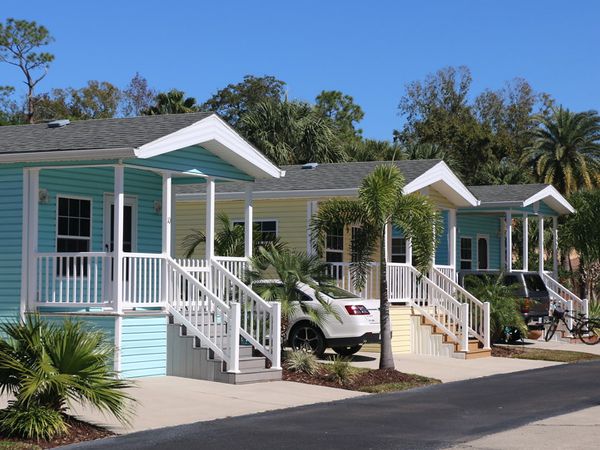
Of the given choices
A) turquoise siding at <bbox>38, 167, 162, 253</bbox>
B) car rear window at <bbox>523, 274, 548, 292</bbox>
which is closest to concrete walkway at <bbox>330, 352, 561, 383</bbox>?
turquoise siding at <bbox>38, 167, 162, 253</bbox>

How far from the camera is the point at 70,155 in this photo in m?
17.3

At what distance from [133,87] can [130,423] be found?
55139 millimetres

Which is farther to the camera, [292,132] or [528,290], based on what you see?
[292,132]

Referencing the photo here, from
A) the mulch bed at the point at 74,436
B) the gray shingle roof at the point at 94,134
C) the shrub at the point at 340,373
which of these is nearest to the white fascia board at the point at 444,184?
the gray shingle roof at the point at 94,134

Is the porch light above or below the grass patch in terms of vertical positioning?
above

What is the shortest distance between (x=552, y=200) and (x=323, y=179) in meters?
10.2

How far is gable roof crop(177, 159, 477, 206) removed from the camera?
2469cm

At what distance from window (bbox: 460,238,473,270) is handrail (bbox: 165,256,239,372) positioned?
16.7 meters

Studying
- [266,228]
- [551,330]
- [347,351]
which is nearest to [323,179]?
[266,228]

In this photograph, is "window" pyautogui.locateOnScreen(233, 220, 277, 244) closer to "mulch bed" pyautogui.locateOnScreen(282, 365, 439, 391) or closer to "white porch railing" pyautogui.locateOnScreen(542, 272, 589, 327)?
"mulch bed" pyautogui.locateOnScreen(282, 365, 439, 391)

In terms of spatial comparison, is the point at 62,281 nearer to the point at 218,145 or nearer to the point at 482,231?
the point at 218,145

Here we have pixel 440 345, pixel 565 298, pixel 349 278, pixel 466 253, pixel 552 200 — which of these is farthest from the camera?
pixel 466 253

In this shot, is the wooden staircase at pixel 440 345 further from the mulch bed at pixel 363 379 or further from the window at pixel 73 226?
the window at pixel 73 226

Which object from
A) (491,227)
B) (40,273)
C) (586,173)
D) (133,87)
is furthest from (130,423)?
(133,87)
